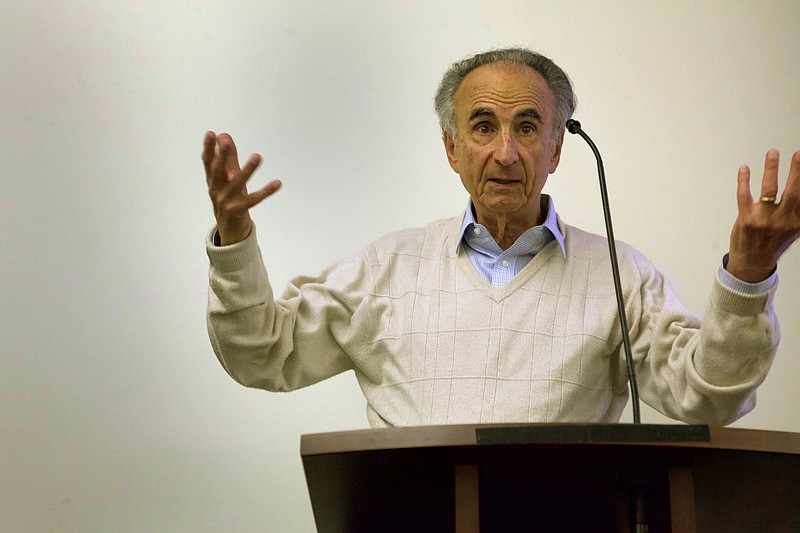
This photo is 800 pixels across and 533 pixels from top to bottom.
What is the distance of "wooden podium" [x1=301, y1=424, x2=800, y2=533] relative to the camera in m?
1.47

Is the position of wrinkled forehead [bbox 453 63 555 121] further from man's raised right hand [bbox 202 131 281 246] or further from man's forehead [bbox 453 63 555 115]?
man's raised right hand [bbox 202 131 281 246]

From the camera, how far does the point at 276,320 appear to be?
2232mm

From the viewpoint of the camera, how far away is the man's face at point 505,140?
7.84 ft

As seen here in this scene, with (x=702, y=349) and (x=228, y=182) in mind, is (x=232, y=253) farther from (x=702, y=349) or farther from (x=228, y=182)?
(x=702, y=349)

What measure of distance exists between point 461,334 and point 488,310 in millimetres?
73

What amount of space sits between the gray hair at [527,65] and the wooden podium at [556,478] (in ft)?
3.47

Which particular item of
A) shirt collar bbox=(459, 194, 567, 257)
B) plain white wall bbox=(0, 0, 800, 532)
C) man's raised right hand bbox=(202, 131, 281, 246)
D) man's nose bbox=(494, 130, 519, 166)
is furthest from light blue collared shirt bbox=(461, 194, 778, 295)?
man's raised right hand bbox=(202, 131, 281, 246)

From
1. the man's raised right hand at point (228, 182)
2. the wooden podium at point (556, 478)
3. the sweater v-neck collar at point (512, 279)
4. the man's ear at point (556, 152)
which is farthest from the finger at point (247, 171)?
the man's ear at point (556, 152)

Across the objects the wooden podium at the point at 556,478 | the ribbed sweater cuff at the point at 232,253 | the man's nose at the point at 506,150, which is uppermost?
the man's nose at the point at 506,150

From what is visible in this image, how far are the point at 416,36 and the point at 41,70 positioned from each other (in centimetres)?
94

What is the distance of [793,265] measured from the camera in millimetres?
2945

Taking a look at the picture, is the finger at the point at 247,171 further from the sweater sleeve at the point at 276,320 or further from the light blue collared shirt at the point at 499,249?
the light blue collared shirt at the point at 499,249

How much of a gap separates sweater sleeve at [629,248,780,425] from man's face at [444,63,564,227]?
28 centimetres

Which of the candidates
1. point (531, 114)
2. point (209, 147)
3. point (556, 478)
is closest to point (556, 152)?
point (531, 114)
